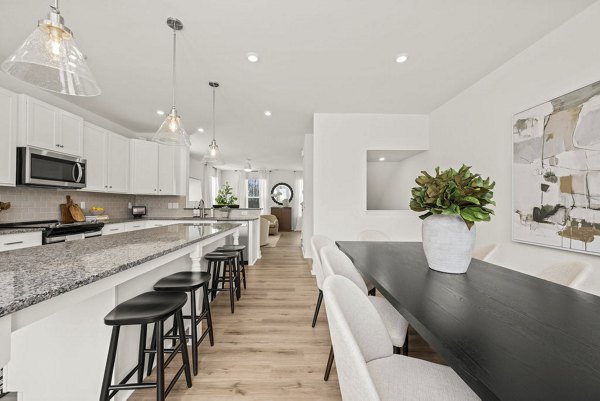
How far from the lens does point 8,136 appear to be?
250 centimetres

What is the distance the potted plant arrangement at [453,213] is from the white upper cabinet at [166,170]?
181 inches

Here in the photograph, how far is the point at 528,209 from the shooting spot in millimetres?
2184

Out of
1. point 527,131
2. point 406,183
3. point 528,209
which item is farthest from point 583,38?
point 406,183

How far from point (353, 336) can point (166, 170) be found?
4.97 meters

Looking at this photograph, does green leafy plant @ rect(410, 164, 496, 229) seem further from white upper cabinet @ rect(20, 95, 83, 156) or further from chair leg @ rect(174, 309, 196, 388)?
white upper cabinet @ rect(20, 95, 83, 156)

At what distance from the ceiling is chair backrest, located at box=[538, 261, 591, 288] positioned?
1.79m

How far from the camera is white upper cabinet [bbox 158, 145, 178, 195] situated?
15.3ft

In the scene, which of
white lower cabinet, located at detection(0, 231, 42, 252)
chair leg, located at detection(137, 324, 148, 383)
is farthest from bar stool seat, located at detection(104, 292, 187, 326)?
white lower cabinet, located at detection(0, 231, 42, 252)

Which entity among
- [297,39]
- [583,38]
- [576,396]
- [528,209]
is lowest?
[576,396]

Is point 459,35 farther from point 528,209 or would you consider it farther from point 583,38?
point 528,209

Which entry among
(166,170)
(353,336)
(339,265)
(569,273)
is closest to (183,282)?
(339,265)

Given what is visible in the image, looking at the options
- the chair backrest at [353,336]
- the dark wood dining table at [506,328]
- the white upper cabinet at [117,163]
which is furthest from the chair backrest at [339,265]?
the white upper cabinet at [117,163]

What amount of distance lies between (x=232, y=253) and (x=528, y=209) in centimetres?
280

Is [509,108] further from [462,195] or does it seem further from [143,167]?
[143,167]
